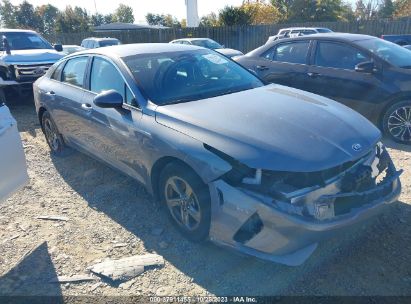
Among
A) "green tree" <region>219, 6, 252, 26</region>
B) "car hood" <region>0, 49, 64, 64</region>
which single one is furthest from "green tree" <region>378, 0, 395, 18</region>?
"car hood" <region>0, 49, 64, 64</region>

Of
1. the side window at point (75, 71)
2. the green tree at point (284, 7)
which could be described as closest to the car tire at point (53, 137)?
the side window at point (75, 71)

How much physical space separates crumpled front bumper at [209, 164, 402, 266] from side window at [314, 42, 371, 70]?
364cm

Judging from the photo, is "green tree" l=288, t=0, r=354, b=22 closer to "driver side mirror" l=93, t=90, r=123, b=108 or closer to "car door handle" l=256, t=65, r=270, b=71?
"car door handle" l=256, t=65, r=270, b=71

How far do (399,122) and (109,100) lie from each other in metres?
4.25

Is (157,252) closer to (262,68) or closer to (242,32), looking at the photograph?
(262,68)

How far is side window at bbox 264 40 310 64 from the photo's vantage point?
250 inches

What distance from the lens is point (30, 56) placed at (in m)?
8.88

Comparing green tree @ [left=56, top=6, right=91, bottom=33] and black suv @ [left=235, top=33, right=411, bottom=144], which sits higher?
green tree @ [left=56, top=6, right=91, bottom=33]

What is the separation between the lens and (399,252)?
2918mm

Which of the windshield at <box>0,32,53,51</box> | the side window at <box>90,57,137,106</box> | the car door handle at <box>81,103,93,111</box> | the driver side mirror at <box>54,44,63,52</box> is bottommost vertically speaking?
the car door handle at <box>81,103,93,111</box>

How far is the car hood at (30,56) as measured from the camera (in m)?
8.68

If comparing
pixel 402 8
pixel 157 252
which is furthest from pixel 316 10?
pixel 157 252

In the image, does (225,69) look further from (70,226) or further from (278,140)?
(70,226)

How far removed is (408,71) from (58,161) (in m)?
5.39
